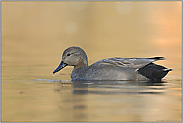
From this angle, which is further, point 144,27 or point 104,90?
point 144,27

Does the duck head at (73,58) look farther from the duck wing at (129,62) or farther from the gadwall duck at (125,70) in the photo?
the duck wing at (129,62)

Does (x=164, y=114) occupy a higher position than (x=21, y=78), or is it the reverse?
(x=21, y=78)

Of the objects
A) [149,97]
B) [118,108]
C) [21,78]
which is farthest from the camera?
[21,78]

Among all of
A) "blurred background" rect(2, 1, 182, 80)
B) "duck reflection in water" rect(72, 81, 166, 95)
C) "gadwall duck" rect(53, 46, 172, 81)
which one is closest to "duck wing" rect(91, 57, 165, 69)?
"gadwall duck" rect(53, 46, 172, 81)

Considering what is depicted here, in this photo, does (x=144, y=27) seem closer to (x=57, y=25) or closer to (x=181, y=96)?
(x=57, y=25)

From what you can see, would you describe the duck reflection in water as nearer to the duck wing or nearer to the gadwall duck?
the gadwall duck

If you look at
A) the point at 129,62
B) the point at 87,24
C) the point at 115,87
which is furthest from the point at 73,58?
the point at 87,24

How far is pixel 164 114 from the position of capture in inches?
212

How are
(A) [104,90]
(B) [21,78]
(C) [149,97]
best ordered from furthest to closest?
(B) [21,78], (A) [104,90], (C) [149,97]

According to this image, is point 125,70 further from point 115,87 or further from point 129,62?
point 115,87

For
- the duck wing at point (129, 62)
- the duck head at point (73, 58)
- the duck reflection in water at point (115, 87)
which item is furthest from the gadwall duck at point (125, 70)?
the duck head at point (73, 58)

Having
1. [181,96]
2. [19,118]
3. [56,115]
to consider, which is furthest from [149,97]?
[19,118]

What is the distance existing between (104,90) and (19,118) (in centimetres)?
268

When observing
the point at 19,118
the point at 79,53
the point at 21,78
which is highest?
the point at 79,53
